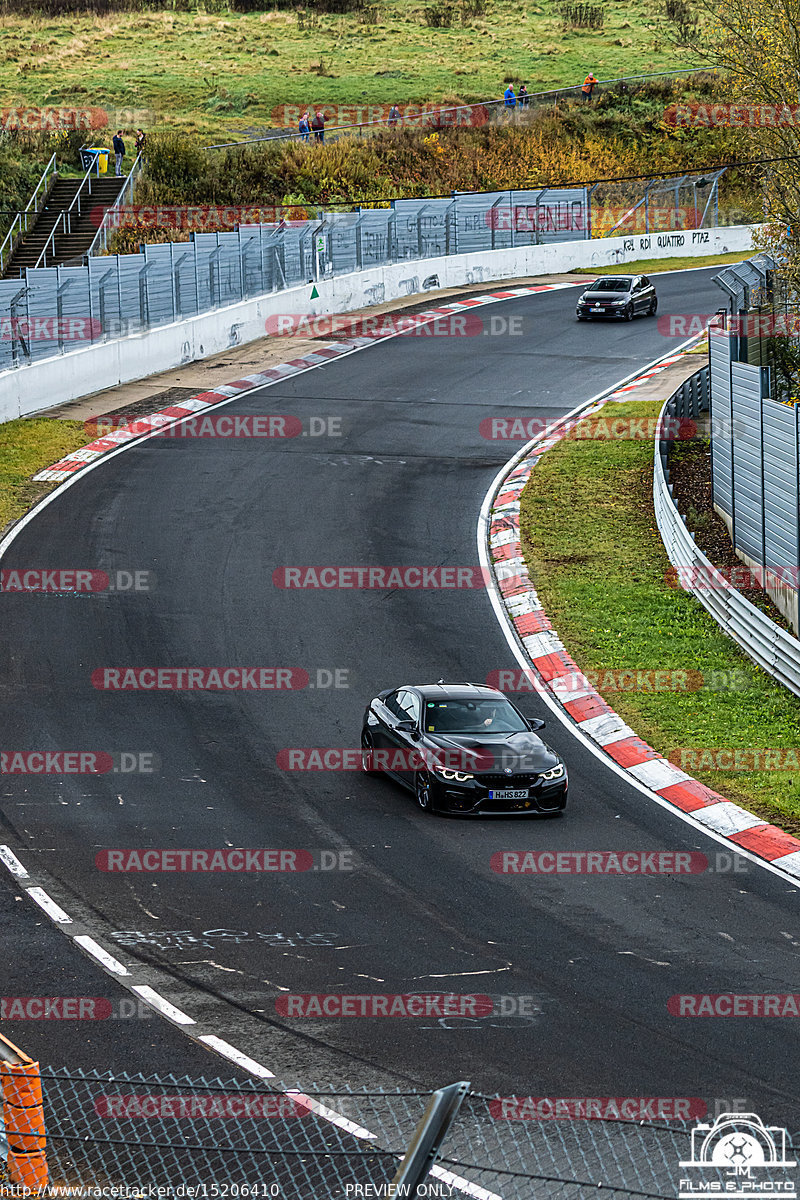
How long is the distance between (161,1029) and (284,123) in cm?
5740

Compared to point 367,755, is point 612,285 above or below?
above

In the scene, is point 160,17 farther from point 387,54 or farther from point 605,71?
point 605,71

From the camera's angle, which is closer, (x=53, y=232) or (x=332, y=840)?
(x=332, y=840)

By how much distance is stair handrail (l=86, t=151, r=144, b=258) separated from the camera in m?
43.4

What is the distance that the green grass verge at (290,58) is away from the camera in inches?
2625

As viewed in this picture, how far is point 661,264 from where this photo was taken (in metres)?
54.0

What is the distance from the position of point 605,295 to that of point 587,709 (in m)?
27.4

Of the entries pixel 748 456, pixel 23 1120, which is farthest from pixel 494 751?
pixel 748 456

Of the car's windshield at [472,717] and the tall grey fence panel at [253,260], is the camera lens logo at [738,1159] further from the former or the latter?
the tall grey fence panel at [253,260]

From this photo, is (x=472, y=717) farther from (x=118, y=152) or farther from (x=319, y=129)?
(x=319, y=129)

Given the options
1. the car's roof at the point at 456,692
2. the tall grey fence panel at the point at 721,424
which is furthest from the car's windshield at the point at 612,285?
the car's roof at the point at 456,692

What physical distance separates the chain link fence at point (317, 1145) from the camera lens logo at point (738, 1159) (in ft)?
0.25

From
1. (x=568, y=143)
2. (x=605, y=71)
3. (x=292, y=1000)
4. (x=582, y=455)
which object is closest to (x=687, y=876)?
(x=292, y=1000)

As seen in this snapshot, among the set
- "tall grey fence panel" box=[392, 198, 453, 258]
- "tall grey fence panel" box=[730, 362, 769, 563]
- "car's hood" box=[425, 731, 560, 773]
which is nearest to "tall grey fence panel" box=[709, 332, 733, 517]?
"tall grey fence panel" box=[730, 362, 769, 563]
